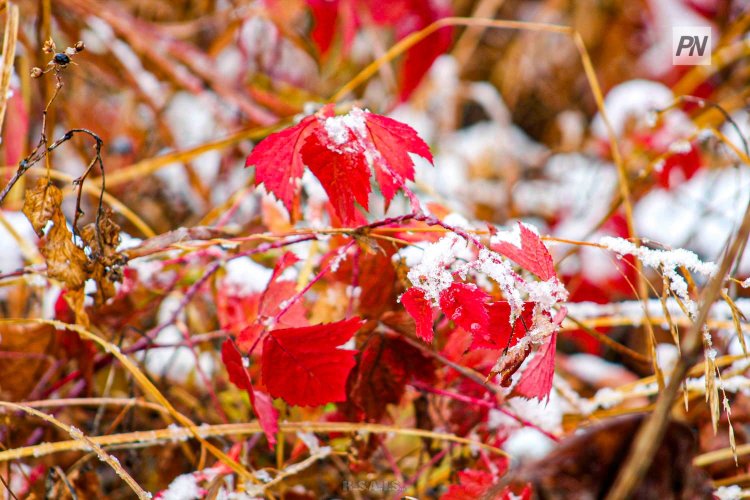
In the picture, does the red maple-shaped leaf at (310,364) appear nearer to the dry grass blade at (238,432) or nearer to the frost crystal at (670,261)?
the dry grass blade at (238,432)

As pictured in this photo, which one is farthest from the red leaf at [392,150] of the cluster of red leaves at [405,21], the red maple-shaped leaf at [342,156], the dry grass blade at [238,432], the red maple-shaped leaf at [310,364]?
the cluster of red leaves at [405,21]

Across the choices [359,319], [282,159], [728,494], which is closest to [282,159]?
[282,159]

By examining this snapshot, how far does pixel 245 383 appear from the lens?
509 mm

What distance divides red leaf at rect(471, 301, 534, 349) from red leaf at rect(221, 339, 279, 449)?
0.61 feet

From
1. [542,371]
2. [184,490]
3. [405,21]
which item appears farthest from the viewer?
[405,21]

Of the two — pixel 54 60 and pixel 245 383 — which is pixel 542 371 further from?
pixel 54 60

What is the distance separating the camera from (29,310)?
2.66 ft

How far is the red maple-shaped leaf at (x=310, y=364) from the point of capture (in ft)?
1.62

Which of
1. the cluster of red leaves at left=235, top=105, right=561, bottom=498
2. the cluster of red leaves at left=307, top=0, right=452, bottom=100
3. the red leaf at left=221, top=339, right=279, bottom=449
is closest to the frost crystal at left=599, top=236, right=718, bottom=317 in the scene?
the cluster of red leaves at left=235, top=105, right=561, bottom=498

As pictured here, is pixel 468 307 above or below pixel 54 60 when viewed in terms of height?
below

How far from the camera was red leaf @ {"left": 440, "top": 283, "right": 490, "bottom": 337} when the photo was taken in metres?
0.46

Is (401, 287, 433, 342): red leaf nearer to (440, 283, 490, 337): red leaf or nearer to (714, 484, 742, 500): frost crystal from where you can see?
(440, 283, 490, 337): red leaf

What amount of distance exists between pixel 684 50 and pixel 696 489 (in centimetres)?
155

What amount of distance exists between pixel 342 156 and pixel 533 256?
16cm
